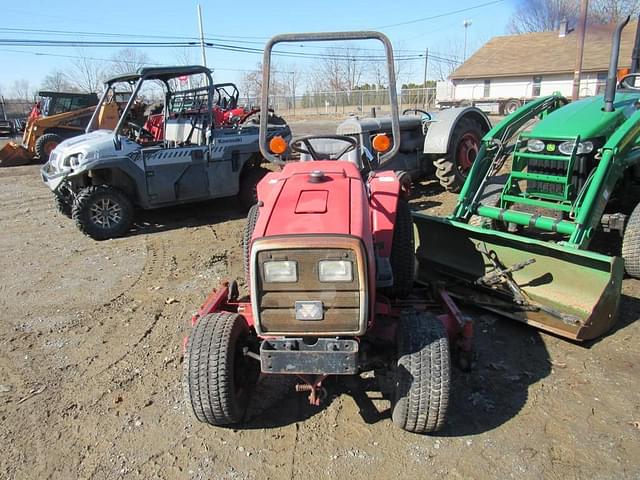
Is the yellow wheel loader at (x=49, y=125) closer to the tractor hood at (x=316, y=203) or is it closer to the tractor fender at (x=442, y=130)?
the tractor fender at (x=442, y=130)

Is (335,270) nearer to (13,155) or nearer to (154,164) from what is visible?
(154,164)

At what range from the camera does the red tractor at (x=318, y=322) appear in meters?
2.57

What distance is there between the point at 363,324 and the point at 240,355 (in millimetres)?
926

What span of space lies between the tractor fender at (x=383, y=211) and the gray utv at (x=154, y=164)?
4298 mm

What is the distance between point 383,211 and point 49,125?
1473 centimetres

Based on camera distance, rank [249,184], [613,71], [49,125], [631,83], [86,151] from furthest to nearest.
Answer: [49,125] → [249,184] → [86,151] → [631,83] → [613,71]

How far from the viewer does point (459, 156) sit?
8.11 meters

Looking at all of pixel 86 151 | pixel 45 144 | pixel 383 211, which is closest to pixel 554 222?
pixel 383 211

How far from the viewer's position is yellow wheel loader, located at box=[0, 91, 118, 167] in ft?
49.0

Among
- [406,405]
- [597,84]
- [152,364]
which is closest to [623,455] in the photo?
[406,405]

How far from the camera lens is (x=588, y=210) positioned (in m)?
4.36

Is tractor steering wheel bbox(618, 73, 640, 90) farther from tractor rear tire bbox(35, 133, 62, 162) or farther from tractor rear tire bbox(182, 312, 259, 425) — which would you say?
tractor rear tire bbox(35, 133, 62, 162)

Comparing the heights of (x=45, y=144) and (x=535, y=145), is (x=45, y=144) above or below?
below

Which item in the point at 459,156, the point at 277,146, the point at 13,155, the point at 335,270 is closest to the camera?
the point at 335,270
